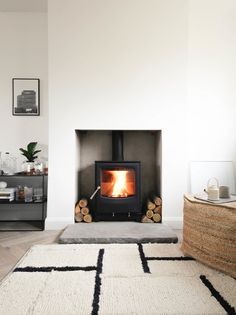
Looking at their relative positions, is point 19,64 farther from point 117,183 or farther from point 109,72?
point 117,183

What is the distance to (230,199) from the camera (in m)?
2.09

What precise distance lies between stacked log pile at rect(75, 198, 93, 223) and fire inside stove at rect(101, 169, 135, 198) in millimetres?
240

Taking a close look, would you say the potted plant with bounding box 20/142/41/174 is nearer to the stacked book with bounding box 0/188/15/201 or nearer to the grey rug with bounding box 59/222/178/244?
the stacked book with bounding box 0/188/15/201

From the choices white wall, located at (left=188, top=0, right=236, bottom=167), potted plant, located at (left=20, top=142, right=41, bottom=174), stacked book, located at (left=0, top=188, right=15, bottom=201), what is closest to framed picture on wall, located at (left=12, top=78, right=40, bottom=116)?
potted plant, located at (left=20, top=142, right=41, bottom=174)

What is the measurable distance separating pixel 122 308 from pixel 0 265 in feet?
3.48

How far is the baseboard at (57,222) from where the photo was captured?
2.97 metres

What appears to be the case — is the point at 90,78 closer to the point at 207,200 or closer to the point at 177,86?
the point at 177,86

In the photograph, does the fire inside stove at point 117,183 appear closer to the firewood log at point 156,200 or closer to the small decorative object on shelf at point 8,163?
the firewood log at point 156,200

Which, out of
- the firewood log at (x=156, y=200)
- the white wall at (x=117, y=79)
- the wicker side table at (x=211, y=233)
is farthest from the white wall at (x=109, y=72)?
the wicker side table at (x=211, y=233)

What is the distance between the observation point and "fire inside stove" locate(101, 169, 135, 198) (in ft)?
10.1

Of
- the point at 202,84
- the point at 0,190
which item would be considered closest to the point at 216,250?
the point at 202,84

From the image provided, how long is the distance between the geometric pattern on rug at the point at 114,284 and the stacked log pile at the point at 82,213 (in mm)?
773

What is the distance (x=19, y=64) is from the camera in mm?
3346

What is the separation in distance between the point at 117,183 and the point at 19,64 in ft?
6.11
